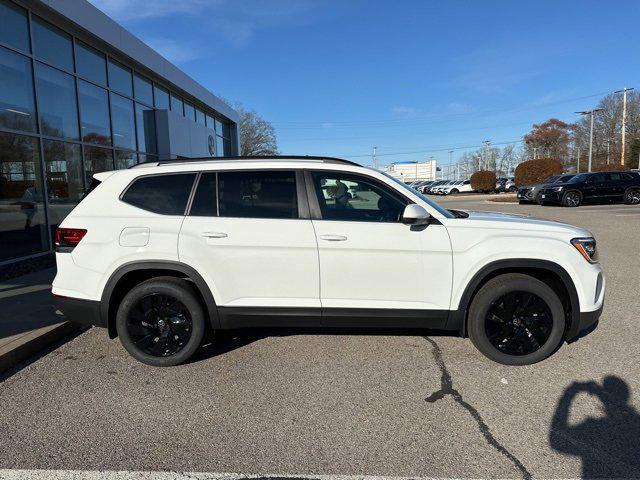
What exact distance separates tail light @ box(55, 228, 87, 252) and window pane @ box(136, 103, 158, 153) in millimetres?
11578

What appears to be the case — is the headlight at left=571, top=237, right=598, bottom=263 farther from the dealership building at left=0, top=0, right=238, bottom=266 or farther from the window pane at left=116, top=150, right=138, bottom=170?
the window pane at left=116, top=150, right=138, bottom=170

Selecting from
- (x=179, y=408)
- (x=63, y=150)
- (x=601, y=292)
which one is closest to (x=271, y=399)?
(x=179, y=408)

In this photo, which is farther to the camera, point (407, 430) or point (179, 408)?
point (179, 408)

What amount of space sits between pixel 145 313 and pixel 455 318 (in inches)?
107

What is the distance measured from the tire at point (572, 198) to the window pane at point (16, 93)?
21435 millimetres

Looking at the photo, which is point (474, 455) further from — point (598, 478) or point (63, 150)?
point (63, 150)

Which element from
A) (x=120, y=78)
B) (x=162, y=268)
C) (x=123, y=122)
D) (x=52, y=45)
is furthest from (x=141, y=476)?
(x=120, y=78)

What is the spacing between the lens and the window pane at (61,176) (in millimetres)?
9584

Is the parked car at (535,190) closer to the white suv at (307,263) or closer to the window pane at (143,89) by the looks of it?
the window pane at (143,89)

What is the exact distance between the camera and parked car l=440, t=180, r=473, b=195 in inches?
1909

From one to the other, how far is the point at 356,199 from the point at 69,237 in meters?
2.57

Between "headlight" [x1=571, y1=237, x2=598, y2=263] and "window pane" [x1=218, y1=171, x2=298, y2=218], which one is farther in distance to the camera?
"window pane" [x1=218, y1=171, x2=298, y2=218]

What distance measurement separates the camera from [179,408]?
3.13m

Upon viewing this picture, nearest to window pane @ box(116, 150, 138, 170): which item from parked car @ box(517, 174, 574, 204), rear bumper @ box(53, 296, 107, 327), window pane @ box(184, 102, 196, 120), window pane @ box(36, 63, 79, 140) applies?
window pane @ box(36, 63, 79, 140)
